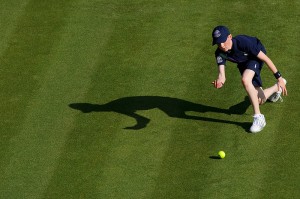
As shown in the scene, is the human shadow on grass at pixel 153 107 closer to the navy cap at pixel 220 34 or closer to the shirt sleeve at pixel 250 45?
the shirt sleeve at pixel 250 45

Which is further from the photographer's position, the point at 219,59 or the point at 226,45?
the point at 219,59

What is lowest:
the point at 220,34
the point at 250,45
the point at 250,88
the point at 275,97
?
the point at 275,97

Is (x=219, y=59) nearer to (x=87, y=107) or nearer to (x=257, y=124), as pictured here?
(x=257, y=124)

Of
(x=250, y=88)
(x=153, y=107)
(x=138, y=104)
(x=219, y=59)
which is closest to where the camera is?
(x=250, y=88)

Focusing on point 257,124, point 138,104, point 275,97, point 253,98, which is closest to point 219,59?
point 253,98

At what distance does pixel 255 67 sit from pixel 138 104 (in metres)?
2.79

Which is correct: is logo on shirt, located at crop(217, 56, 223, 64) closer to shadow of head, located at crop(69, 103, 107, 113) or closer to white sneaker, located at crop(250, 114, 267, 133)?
white sneaker, located at crop(250, 114, 267, 133)

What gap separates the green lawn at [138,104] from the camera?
62.1ft

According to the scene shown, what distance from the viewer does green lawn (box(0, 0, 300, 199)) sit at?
18922 mm

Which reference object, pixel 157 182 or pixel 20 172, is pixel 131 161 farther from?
pixel 20 172

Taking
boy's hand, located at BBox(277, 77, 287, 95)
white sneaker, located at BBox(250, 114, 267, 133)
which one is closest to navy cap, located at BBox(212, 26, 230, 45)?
boy's hand, located at BBox(277, 77, 287, 95)

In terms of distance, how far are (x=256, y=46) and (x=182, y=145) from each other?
8.13 ft

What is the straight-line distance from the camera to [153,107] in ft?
69.8

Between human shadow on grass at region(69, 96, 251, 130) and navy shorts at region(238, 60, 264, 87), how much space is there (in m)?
0.73
